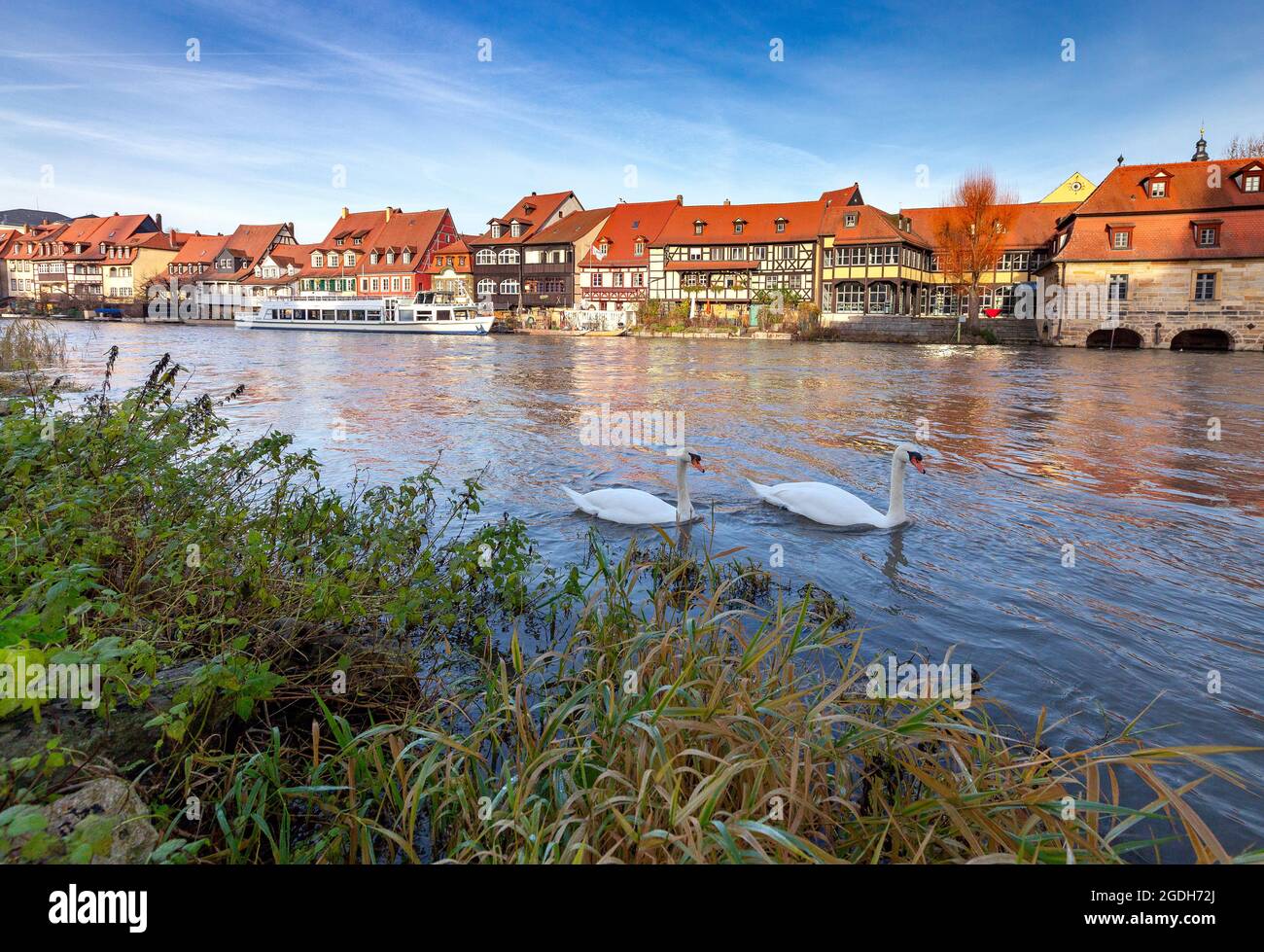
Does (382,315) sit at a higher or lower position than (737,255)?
lower

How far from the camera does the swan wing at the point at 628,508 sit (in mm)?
7410

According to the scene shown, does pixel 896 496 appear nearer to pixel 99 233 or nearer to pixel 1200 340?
pixel 1200 340

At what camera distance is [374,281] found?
75.6 meters

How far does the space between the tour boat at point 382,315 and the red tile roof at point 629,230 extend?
11310 mm

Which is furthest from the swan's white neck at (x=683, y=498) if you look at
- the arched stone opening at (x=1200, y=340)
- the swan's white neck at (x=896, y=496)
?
the arched stone opening at (x=1200, y=340)

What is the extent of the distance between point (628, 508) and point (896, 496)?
2.59m

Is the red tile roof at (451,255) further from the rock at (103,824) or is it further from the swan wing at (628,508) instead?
the rock at (103,824)

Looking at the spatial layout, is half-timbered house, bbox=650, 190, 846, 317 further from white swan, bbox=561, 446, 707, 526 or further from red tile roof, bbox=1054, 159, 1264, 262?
white swan, bbox=561, 446, 707, 526

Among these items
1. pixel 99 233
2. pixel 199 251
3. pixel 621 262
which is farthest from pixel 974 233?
pixel 99 233

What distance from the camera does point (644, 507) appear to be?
7.45 metres

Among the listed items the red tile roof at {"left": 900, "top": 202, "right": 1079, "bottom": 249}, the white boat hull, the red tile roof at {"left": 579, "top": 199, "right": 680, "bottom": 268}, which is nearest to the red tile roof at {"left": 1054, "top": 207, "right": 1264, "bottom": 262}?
the red tile roof at {"left": 900, "top": 202, "right": 1079, "bottom": 249}

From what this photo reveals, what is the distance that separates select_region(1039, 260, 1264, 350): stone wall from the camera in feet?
128
